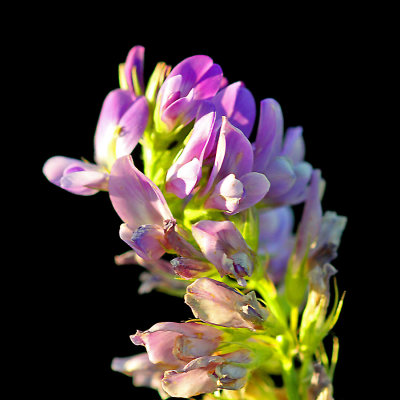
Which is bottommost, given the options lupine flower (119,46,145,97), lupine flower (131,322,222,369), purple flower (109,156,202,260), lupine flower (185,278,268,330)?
lupine flower (131,322,222,369)

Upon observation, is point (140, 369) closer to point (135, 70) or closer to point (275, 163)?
point (275, 163)

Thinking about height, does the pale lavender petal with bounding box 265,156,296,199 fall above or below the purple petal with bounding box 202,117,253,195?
below

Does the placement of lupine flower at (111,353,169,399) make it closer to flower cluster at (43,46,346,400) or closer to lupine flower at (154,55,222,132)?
flower cluster at (43,46,346,400)

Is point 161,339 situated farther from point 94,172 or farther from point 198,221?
point 94,172

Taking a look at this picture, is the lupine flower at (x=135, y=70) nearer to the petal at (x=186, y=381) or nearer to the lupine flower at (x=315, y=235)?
the lupine flower at (x=315, y=235)

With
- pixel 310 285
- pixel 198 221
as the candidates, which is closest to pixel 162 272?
pixel 198 221

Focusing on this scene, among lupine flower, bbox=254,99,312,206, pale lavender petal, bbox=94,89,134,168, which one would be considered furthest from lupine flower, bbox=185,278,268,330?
pale lavender petal, bbox=94,89,134,168
